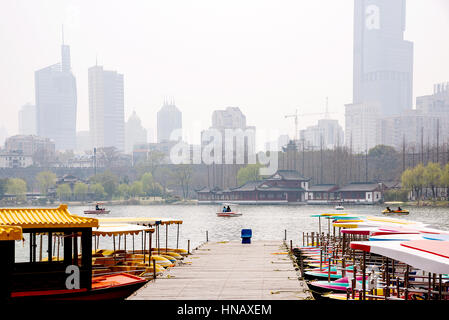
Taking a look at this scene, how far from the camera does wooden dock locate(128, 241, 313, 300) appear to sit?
13.5 meters

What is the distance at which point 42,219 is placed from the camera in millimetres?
13062

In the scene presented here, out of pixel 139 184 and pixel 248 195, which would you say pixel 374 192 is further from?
pixel 139 184

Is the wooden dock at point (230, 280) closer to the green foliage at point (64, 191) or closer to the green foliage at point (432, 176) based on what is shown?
the green foliage at point (432, 176)

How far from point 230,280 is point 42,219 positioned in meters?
5.52

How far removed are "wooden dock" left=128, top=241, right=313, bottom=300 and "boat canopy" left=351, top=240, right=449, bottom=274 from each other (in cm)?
273

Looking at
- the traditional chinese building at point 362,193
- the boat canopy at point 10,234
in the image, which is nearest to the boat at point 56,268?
the boat canopy at point 10,234

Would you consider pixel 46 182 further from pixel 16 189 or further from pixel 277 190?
pixel 277 190

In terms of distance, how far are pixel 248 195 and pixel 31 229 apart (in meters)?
100

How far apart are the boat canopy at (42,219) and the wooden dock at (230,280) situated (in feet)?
7.08

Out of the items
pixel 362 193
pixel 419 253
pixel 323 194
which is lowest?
pixel 323 194

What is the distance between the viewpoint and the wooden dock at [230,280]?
1353 centimetres

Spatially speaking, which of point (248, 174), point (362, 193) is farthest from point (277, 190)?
point (248, 174)

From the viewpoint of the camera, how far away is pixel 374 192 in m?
106
